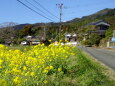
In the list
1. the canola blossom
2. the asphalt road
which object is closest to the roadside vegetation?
the canola blossom

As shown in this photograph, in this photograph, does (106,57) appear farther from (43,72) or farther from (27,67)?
(43,72)

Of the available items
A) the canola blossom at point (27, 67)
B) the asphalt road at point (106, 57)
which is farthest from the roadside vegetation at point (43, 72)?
the asphalt road at point (106, 57)

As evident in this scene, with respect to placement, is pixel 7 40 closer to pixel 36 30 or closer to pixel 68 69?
pixel 36 30

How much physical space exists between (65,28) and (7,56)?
81016 mm

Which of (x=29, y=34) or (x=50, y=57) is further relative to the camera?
(x=29, y=34)

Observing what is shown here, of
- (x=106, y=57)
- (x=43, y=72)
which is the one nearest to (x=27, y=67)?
(x=43, y=72)

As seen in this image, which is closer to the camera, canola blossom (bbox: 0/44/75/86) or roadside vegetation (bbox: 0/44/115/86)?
canola blossom (bbox: 0/44/75/86)

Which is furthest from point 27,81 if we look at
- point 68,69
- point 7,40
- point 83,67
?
point 7,40

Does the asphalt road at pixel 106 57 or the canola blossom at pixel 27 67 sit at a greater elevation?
the canola blossom at pixel 27 67

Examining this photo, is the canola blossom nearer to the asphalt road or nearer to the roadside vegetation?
the roadside vegetation

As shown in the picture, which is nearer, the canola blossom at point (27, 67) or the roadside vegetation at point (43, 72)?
the canola blossom at point (27, 67)

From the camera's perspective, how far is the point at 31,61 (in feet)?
20.5

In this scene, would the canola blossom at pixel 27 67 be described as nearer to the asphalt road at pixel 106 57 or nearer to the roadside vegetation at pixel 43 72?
the roadside vegetation at pixel 43 72

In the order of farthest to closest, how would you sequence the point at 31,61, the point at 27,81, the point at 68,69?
the point at 68,69 → the point at 31,61 → the point at 27,81
